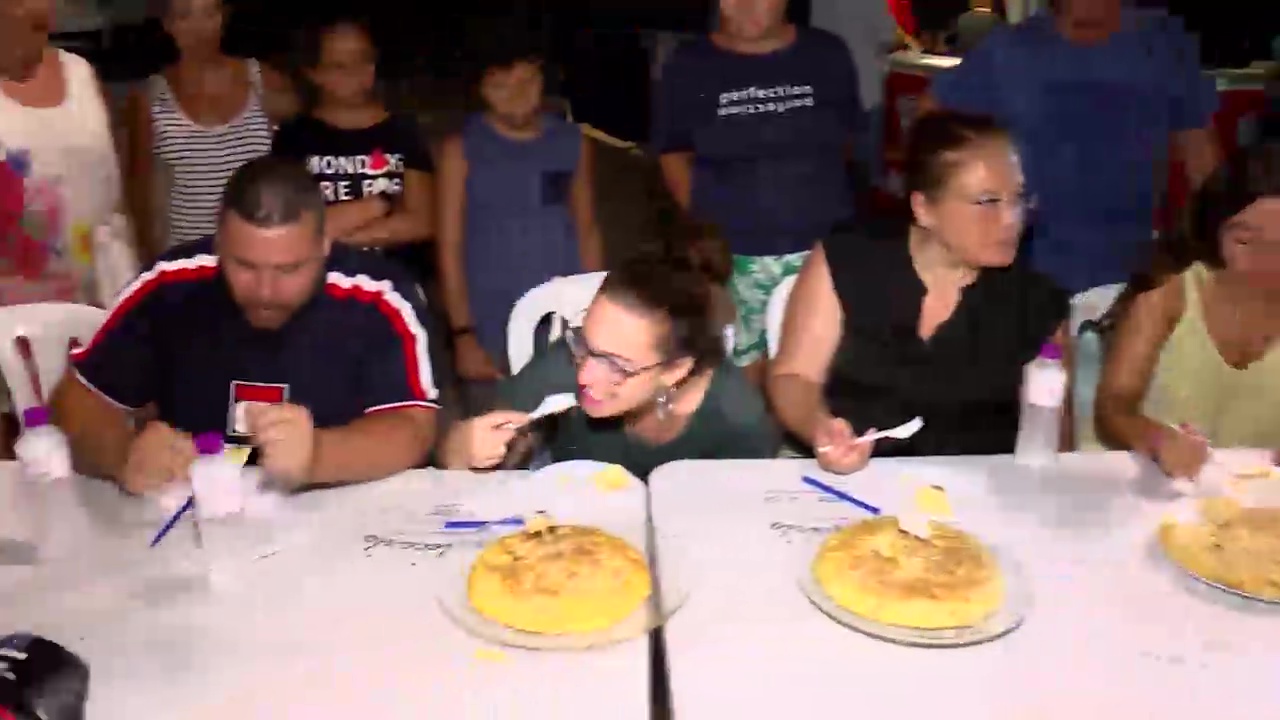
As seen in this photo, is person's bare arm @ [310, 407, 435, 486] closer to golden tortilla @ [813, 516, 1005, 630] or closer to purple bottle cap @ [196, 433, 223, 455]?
purple bottle cap @ [196, 433, 223, 455]

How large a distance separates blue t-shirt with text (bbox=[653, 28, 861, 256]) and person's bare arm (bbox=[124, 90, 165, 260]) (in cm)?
113

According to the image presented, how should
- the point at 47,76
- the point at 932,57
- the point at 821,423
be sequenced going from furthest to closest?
the point at 932,57
the point at 47,76
the point at 821,423

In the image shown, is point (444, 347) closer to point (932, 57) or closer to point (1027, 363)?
point (1027, 363)

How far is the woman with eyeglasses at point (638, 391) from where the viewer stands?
62.7 inches

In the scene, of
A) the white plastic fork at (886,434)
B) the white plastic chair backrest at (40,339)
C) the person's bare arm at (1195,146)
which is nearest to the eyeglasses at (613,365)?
the white plastic fork at (886,434)

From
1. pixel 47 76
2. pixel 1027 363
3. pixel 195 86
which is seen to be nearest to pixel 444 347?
pixel 195 86

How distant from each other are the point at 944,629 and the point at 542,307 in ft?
3.62

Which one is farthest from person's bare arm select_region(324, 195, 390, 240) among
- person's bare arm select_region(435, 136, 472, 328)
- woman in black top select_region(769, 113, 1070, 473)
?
woman in black top select_region(769, 113, 1070, 473)

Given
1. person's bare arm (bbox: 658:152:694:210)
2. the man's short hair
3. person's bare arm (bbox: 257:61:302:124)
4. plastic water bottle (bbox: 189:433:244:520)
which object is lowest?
plastic water bottle (bbox: 189:433:244:520)

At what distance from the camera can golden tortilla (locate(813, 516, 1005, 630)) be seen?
1198 mm

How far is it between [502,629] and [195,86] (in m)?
1.71

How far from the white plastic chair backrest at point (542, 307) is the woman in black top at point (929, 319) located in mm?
421

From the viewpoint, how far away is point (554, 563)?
1240mm

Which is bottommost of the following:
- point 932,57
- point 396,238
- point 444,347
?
point 444,347
